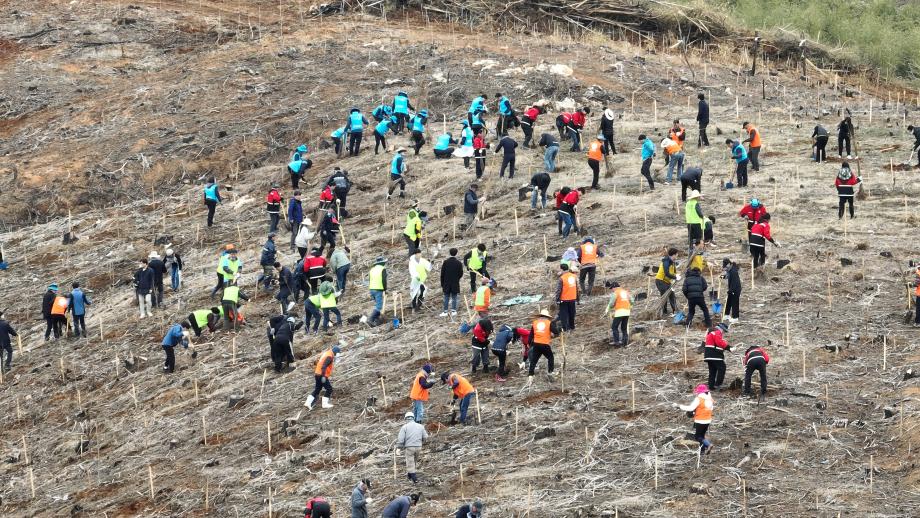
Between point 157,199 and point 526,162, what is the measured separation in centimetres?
1135

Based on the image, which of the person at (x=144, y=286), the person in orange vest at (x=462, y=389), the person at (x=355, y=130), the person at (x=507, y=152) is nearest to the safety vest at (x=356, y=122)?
the person at (x=355, y=130)

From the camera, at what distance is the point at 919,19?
59.8 m

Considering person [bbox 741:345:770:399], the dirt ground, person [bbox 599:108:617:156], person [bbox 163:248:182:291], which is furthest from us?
person [bbox 599:108:617:156]

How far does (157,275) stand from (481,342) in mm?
10968

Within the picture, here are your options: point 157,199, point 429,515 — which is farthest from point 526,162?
point 429,515

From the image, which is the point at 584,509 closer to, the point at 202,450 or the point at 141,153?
the point at 202,450

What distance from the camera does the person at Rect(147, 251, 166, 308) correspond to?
33.7m

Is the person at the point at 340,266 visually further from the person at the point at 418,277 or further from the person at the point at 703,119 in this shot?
the person at the point at 703,119

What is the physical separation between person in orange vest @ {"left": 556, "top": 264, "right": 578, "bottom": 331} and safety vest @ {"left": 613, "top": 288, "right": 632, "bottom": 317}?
0.96m

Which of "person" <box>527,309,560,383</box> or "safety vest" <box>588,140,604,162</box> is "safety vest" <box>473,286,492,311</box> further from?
"safety vest" <box>588,140,604,162</box>

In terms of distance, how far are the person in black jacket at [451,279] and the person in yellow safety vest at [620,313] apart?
3.25 meters

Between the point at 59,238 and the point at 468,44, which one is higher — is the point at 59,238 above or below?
below

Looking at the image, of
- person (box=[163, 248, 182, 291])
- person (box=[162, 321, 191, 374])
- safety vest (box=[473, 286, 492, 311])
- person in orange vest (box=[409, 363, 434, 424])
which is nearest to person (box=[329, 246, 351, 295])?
person (box=[162, 321, 191, 374])

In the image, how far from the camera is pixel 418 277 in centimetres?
2959
